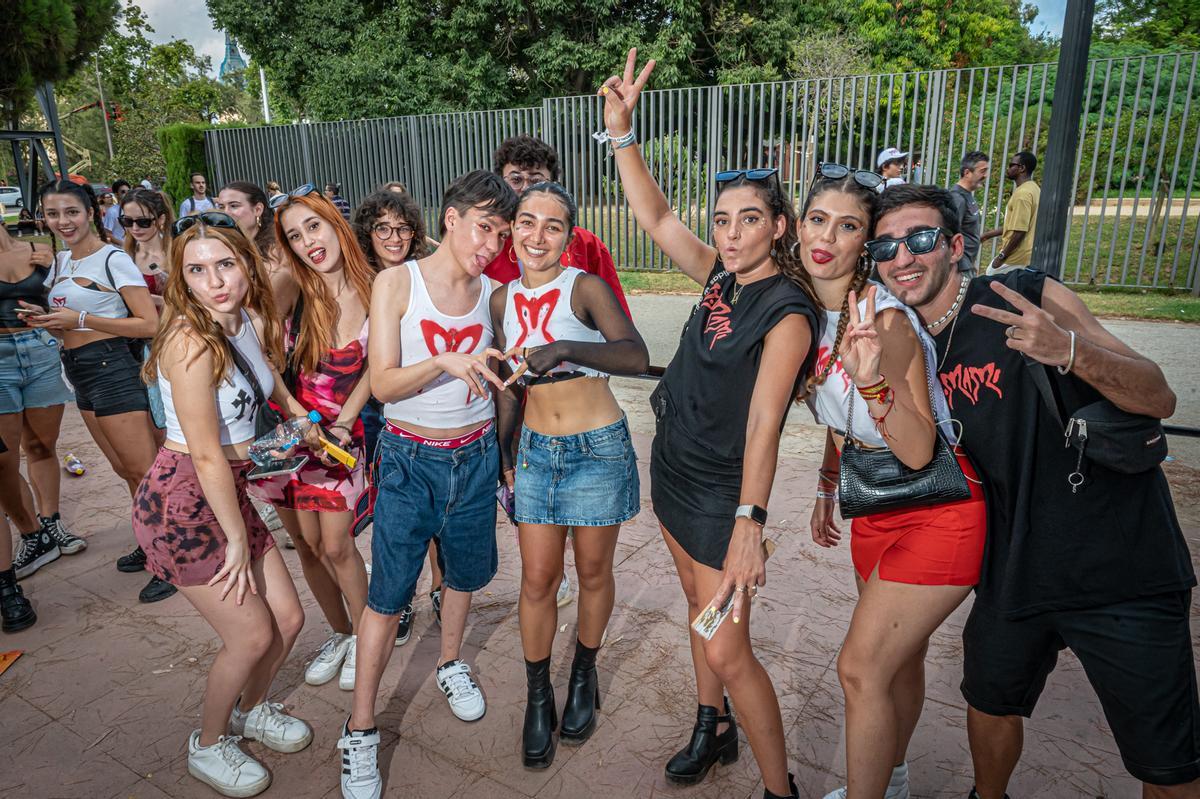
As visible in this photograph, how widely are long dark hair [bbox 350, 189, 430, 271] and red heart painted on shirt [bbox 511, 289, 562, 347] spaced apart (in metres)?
1.12

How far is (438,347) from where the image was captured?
279cm

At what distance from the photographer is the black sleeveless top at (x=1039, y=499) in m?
1.91

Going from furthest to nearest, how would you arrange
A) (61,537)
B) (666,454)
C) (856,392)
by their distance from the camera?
(61,537) → (666,454) → (856,392)

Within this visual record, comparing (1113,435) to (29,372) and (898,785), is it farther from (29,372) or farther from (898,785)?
(29,372)

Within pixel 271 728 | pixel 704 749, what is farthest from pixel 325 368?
pixel 704 749

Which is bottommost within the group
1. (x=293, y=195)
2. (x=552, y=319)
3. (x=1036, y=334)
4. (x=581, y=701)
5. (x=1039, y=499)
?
(x=581, y=701)

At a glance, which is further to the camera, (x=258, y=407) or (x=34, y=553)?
(x=34, y=553)

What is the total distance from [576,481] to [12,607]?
3069 millimetres

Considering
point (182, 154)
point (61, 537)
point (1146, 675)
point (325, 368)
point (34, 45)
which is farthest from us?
point (182, 154)

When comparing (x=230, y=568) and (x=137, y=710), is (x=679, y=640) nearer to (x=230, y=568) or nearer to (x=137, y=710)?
(x=230, y=568)

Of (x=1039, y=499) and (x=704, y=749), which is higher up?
(x=1039, y=499)

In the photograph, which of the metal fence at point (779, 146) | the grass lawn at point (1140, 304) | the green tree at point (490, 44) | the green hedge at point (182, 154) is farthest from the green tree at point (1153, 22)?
the green hedge at point (182, 154)

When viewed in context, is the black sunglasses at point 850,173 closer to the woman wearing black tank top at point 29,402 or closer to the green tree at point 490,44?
the woman wearing black tank top at point 29,402

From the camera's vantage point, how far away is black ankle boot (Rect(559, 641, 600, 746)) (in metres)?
2.88
